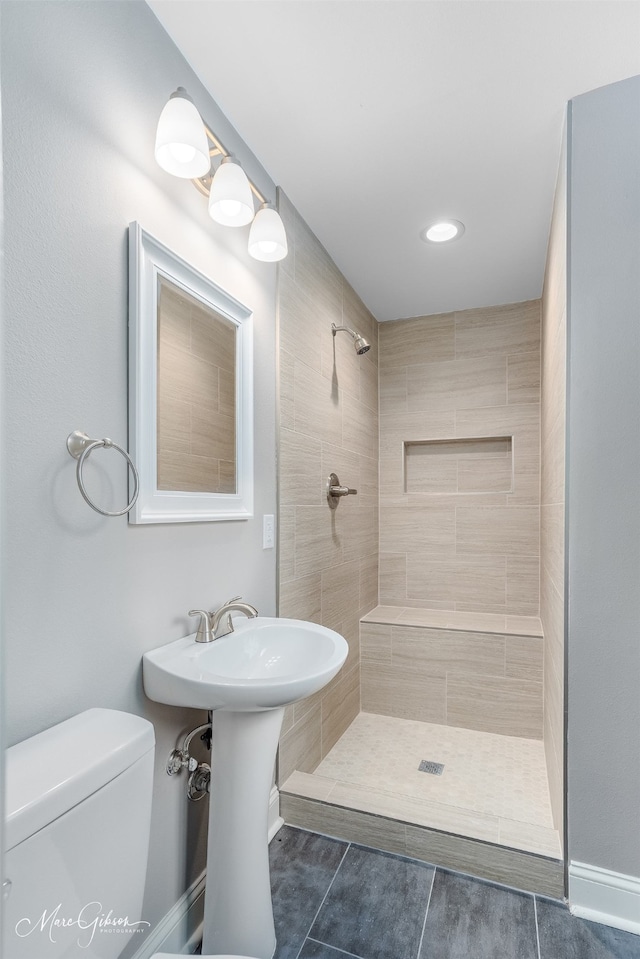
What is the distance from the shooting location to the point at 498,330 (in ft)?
9.93

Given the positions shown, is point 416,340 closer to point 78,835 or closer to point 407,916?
point 407,916

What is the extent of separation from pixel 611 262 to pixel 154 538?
1499 mm

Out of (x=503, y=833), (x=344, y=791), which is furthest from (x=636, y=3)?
(x=344, y=791)

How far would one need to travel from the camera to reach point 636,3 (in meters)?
1.24

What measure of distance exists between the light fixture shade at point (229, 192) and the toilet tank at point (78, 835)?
127 cm

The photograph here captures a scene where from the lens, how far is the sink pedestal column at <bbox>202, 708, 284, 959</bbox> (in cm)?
125

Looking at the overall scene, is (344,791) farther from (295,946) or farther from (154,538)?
(154,538)

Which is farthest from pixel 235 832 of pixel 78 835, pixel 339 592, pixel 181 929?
pixel 339 592

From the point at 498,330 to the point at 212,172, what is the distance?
2065 millimetres

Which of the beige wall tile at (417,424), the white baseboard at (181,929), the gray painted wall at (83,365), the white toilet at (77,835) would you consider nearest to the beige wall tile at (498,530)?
the beige wall tile at (417,424)

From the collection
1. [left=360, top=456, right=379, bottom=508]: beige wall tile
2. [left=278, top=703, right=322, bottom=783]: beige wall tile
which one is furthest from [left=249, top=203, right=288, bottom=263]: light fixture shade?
[left=278, top=703, right=322, bottom=783]: beige wall tile

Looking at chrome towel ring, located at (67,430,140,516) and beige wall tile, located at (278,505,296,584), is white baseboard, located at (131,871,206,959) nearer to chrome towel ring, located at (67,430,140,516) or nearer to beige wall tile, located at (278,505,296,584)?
beige wall tile, located at (278,505,296,584)

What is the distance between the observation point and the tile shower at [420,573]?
6.07 ft

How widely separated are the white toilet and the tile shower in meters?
0.99
